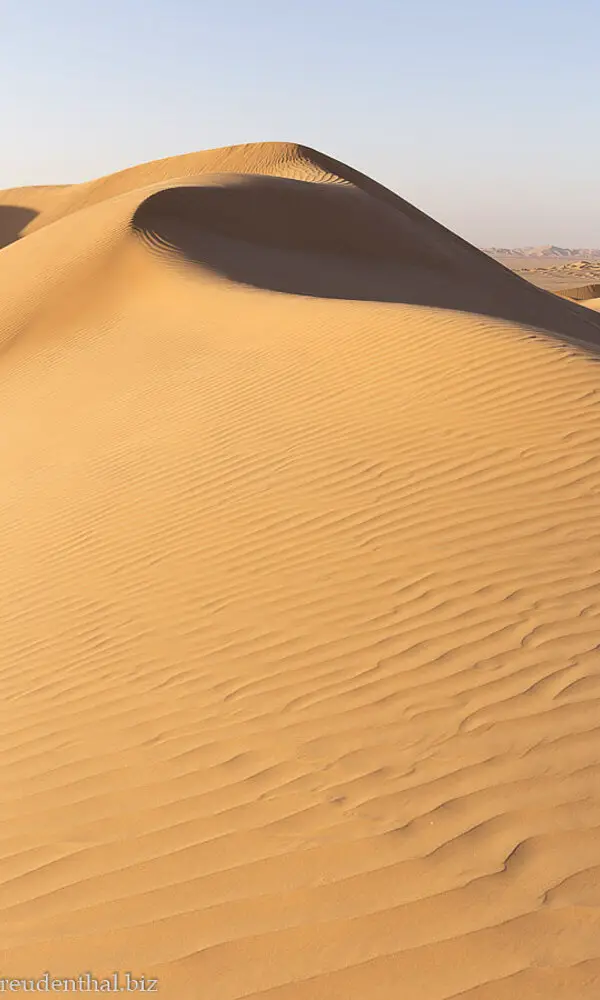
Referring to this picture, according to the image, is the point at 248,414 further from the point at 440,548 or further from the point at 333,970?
the point at 333,970

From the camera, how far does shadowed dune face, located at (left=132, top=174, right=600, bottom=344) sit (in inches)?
682

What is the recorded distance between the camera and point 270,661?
429 cm

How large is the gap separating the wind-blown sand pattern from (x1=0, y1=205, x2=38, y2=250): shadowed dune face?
103 feet

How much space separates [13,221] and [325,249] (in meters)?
23.3

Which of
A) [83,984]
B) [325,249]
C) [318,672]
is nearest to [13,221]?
[325,249]

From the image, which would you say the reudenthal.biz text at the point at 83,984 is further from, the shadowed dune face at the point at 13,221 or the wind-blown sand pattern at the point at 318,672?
the shadowed dune face at the point at 13,221

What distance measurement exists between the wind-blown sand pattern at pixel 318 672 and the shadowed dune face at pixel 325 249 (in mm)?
7849

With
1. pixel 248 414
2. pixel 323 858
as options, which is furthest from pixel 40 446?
pixel 323 858

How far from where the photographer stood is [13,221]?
3950 centimetres

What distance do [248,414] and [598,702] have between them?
4.95 metres

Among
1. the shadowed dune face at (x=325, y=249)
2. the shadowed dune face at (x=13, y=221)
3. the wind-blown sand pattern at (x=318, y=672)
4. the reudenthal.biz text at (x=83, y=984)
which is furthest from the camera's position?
the shadowed dune face at (x=13, y=221)

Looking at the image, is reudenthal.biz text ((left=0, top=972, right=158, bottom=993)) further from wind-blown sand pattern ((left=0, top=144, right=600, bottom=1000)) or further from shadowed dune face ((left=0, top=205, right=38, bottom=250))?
shadowed dune face ((left=0, top=205, right=38, bottom=250))

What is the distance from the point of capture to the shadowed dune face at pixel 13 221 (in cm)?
3831

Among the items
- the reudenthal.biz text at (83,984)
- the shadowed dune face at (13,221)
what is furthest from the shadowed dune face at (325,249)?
the shadowed dune face at (13,221)
